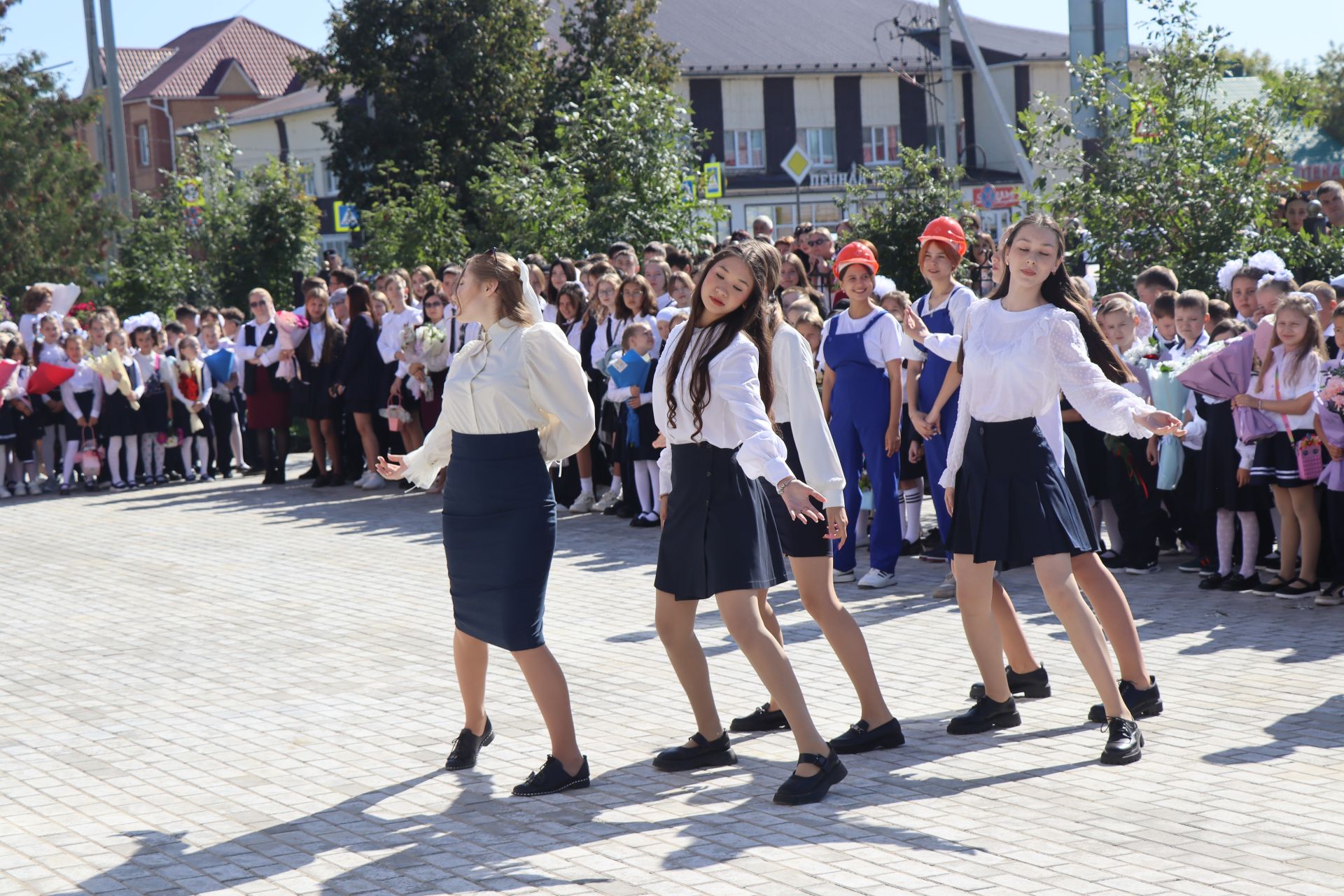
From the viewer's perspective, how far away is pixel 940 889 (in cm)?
465

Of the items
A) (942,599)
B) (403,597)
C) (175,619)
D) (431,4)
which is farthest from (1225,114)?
(431,4)

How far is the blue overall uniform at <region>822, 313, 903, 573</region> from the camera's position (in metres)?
9.81

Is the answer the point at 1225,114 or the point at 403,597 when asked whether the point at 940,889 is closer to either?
the point at 403,597

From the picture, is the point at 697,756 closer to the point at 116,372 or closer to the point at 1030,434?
the point at 1030,434

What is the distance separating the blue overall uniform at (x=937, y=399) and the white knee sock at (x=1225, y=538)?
166 centimetres

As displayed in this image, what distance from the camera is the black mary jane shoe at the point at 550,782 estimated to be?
5.85m

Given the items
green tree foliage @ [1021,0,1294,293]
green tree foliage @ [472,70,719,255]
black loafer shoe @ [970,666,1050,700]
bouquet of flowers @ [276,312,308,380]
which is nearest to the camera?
black loafer shoe @ [970,666,1050,700]

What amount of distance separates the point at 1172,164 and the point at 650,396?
4.56 metres

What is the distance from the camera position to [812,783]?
5574 mm

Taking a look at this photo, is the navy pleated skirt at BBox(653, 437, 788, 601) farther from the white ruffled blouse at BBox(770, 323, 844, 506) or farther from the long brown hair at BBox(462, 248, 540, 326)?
the long brown hair at BBox(462, 248, 540, 326)

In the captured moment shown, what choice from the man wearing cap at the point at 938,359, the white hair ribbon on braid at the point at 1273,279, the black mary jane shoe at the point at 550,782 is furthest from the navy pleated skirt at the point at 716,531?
the white hair ribbon on braid at the point at 1273,279

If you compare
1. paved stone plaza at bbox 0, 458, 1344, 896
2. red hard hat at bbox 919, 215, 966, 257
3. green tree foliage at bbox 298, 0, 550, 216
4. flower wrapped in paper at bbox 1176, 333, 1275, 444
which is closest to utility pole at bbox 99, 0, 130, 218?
green tree foliage at bbox 298, 0, 550, 216

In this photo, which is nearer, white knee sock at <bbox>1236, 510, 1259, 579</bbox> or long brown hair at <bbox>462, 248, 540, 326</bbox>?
long brown hair at <bbox>462, 248, 540, 326</bbox>

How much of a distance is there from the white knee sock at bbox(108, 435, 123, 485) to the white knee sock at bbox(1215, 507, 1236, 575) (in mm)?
12793
